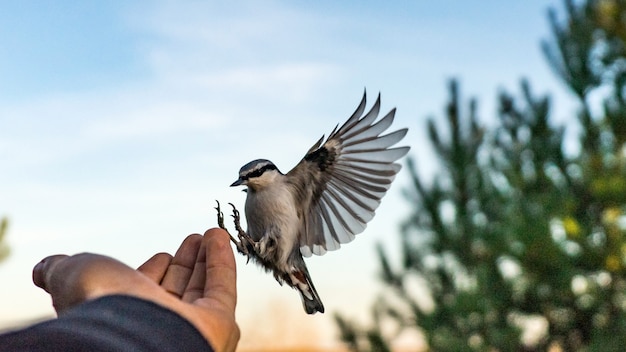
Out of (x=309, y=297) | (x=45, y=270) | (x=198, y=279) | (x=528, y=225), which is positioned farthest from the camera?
(x=528, y=225)

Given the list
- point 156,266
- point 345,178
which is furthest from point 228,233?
point 345,178

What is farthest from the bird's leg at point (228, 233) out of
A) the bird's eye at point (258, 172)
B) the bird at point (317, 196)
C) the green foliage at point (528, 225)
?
the green foliage at point (528, 225)

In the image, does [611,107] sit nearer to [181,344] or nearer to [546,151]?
[546,151]

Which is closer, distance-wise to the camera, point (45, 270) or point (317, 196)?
point (45, 270)

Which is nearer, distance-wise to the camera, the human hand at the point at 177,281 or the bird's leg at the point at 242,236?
the human hand at the point at 177,281

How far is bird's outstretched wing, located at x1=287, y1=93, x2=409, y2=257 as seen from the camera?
1098 mm

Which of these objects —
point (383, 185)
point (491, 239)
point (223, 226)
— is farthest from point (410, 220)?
point (223, 226)

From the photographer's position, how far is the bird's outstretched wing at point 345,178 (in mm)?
1098

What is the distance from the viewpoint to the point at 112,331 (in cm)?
64

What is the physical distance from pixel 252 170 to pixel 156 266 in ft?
0.57

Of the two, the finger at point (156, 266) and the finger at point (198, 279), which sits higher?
the finger at point (156, 266)

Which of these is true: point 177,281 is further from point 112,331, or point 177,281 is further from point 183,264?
point 112,331

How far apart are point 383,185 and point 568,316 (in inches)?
140

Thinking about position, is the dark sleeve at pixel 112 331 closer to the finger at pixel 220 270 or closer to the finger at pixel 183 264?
the finger at pixel 220 270
